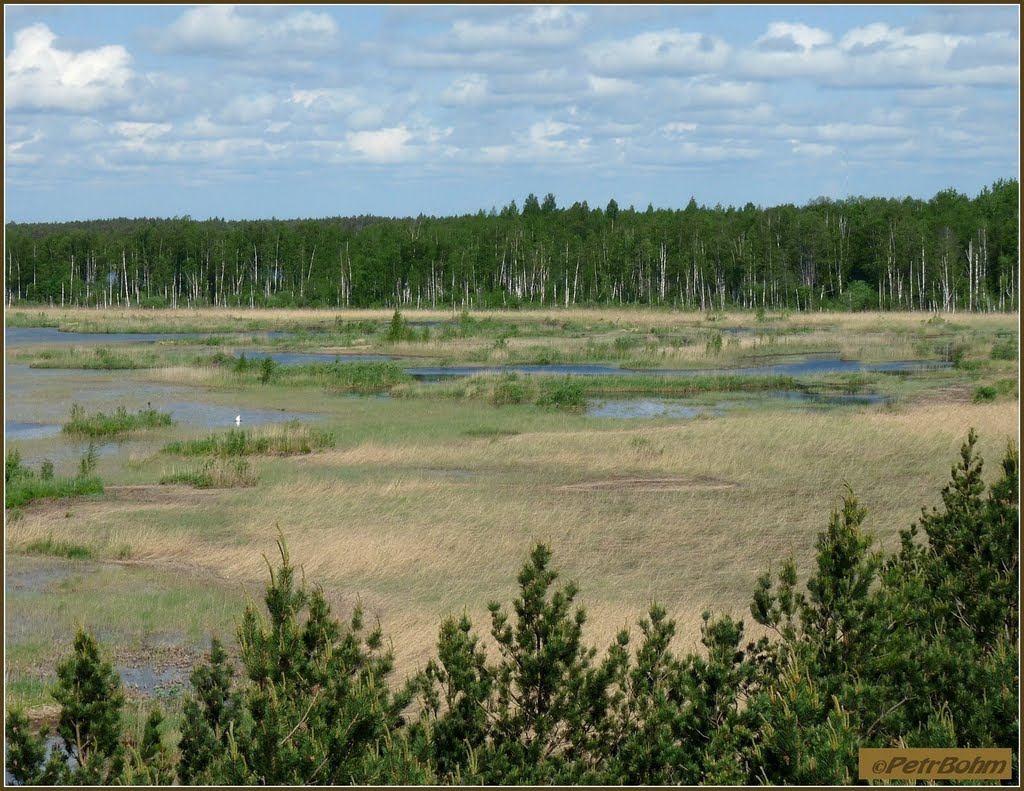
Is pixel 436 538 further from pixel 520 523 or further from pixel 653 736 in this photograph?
pixel 653 736

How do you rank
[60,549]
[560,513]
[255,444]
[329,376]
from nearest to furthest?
[60,549]
[560,513]
[255,444]
[329,376]

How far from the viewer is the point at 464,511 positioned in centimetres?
2373

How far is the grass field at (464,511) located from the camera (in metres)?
17.6

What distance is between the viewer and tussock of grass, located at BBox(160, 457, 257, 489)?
90.4ft

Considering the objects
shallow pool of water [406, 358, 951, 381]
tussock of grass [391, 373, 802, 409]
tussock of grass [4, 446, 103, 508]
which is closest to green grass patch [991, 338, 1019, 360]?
shallow pool of water [406, 358, 951, 381]

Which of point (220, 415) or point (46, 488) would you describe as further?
point (220, 415)

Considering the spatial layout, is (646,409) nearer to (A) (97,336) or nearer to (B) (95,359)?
(B) (95,359)

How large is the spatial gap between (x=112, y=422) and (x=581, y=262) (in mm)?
96613

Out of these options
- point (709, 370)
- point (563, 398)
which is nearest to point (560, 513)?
point (563, 398)

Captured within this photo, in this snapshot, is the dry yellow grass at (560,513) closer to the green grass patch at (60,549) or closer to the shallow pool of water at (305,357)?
the green grass patch at (60,549)

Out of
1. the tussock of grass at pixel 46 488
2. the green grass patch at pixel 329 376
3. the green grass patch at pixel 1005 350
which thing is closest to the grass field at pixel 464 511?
the tussock of grass at pixel 46 488

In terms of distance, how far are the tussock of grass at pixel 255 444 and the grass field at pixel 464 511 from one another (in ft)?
1.45

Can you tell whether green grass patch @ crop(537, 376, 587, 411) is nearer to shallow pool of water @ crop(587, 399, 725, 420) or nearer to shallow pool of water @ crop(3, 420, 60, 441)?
shallow pool of water @ crop(587, 399, 725, 420)

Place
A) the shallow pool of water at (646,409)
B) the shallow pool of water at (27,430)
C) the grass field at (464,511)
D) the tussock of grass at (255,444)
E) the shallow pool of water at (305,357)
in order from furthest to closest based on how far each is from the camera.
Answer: the shallow pool of water at (305,357) < the shallow pool of water at (646,409) < the shallow pool of water at (27,430) < the tussock of grass at (255,444) < the grass field at (464,511)
